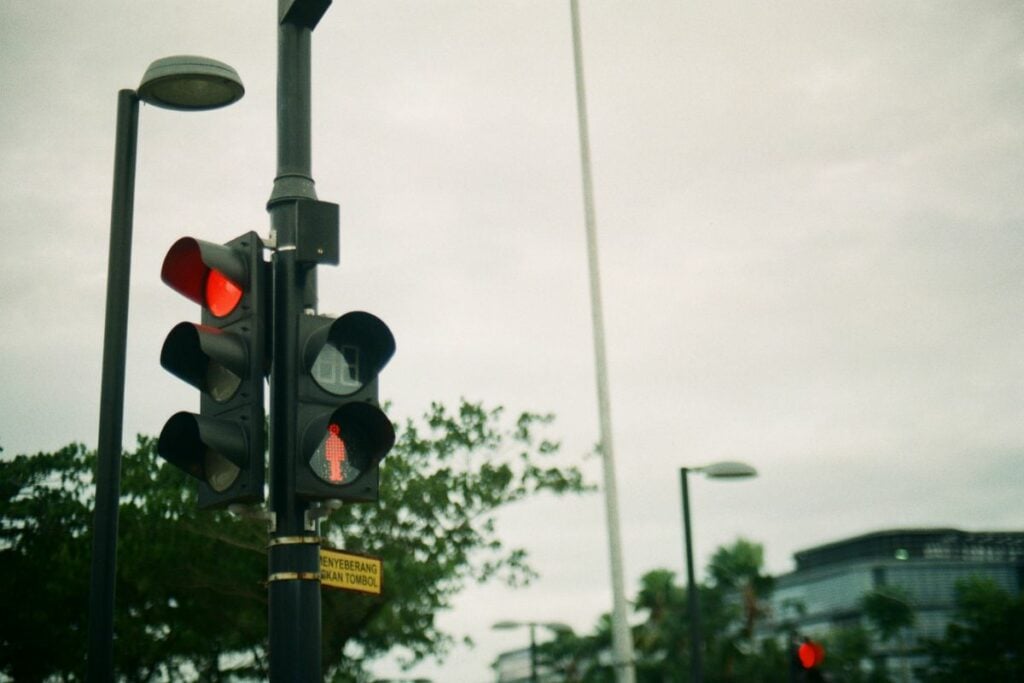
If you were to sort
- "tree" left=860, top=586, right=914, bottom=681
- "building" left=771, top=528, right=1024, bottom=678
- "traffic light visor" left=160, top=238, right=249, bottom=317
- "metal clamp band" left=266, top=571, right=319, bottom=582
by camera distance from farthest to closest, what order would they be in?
"building" left=771, top=528, right=1024, bottom=678, "tree" left=860, top=586, right=914, bottom=681, "traffic light visor" left=160, top=238, right=249, bottom=317, "metal clamp band" left=266, top=571, right=319, bottom=582

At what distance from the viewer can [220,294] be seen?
494cm

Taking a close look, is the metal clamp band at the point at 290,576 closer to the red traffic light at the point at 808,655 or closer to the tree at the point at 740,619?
the red traffic light at the point at 808,655

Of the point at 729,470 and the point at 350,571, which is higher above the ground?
the point at 729,470

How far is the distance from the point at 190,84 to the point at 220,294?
2.31m

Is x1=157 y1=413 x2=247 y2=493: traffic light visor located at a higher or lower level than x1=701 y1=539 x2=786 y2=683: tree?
lower

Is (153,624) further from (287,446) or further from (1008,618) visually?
(1008,618)

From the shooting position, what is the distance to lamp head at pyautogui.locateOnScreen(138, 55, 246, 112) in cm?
673

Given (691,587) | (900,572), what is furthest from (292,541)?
(900,572)

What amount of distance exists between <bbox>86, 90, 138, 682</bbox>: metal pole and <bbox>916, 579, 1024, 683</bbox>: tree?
54.4 m

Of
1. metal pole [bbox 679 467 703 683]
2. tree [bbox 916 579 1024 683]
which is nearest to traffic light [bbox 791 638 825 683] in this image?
metal pole [bbox 679 467 703 683]

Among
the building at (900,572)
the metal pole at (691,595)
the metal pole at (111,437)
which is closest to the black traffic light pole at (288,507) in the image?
the metal pole at (111,437)

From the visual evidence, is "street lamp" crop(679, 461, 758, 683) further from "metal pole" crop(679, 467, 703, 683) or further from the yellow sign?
the yellow sign

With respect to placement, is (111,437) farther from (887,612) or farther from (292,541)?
(887,612)

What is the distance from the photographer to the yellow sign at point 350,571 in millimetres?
4898
